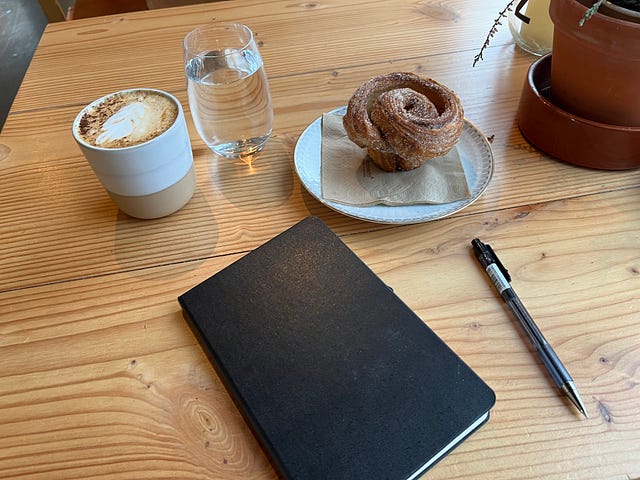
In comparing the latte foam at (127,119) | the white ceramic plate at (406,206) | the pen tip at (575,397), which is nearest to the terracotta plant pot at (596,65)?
the white ceramic plate at (406,206)

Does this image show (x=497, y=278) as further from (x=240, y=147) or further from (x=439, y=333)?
(x=240, y=147)

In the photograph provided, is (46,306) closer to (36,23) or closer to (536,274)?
(536,274)

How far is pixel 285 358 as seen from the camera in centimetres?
44

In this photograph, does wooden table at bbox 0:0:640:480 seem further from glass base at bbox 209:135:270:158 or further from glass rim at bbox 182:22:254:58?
glass rim at bbox 182:22:254:58

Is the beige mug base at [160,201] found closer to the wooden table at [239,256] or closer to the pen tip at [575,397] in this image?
the wooden table at [239,256]

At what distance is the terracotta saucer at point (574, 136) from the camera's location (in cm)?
59

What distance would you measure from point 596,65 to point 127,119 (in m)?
0.51

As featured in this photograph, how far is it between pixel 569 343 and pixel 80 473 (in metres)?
0.43

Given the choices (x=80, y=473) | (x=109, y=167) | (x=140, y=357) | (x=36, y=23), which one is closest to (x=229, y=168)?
(x=109, y=167)

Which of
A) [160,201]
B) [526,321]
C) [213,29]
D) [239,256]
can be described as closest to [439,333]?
[526,321]

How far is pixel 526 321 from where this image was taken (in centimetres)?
48

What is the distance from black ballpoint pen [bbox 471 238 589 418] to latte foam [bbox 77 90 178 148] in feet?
1.17

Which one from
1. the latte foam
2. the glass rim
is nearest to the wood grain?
the latte foam

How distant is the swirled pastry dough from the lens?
1.86 feet
